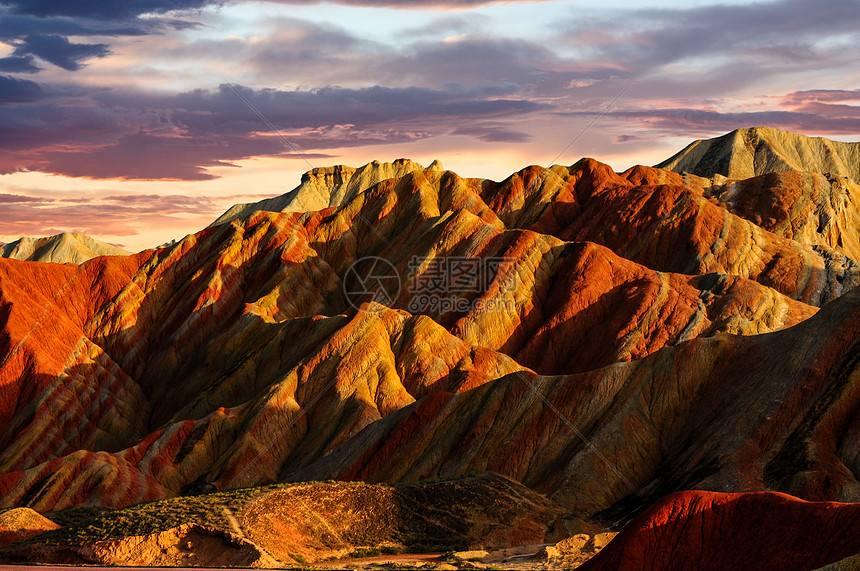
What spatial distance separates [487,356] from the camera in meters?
89.0

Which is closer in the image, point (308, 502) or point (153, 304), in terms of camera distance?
point (308, 502)

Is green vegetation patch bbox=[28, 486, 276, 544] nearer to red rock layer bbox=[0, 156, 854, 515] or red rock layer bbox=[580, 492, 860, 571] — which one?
red rock layer bbox=[580, 492, 860, 571]

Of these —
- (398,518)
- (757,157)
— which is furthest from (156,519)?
(757,157)

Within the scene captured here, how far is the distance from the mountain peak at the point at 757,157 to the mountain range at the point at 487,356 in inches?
1732

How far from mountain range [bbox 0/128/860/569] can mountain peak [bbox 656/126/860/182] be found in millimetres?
43982

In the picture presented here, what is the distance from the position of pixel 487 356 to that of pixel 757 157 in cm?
11719

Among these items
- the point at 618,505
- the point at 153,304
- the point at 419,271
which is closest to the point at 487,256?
the point at 419,271

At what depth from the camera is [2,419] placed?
10531 cm

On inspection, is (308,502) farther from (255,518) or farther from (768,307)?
(768,307)

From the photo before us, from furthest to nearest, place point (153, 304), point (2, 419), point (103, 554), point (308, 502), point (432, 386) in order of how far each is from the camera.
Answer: point (153, 304)
point (2, 419)
point (432, 386)
point (308, 502)
point (103, 554)

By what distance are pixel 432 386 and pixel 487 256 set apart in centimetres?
2767

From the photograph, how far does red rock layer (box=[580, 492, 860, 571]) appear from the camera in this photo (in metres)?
27.1

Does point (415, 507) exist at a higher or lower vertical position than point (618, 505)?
higher

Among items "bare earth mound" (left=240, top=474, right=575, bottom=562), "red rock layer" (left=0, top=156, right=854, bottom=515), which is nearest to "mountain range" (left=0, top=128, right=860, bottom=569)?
"red rock layer" (left=0, top=156, right=854, bottom=515)
